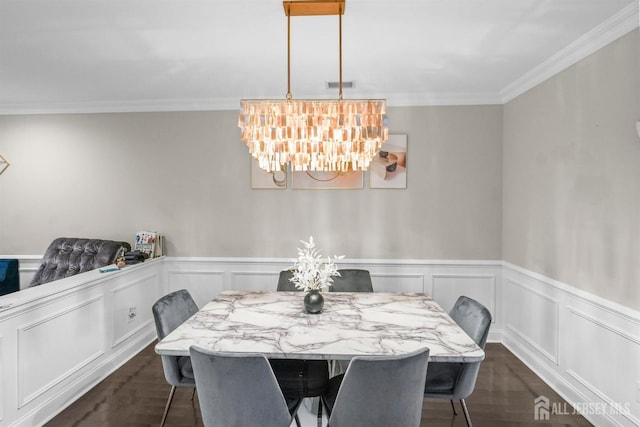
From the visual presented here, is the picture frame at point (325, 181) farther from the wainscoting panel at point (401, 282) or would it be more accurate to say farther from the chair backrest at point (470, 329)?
the chair backrest at point (470, 329)

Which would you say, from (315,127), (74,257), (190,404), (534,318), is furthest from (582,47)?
(74,257)

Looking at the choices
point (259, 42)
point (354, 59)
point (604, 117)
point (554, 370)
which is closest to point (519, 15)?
point (604, 117)

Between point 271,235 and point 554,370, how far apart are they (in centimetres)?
282

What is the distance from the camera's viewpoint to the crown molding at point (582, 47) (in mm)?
2215

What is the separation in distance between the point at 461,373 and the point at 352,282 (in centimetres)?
132

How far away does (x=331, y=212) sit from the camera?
4.11m

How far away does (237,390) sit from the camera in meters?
1.61

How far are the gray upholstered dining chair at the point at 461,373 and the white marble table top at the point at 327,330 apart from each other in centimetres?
14

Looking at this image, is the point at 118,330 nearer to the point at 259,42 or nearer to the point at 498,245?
the point at 259,42

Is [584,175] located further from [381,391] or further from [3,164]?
[3,164]

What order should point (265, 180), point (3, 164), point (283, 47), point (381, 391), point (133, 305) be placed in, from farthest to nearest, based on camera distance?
point (3, 164) → point (265, 180) → point (133, 305) → point (283, 47) → point (381, 391)

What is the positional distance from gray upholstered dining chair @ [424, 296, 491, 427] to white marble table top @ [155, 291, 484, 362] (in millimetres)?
140

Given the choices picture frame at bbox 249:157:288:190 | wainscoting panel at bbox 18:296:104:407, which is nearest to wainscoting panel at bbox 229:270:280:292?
picture frame at bbox 249:157:288:190

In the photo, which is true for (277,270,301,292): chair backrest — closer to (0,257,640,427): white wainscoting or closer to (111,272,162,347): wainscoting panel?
(0,257,640,427): white wainscoting
